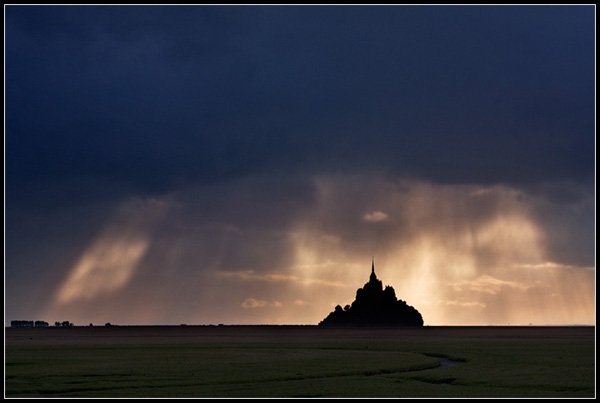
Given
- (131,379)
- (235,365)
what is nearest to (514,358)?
(235,365)

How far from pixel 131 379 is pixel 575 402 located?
86.5ft

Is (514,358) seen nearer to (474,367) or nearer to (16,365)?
(474,367)

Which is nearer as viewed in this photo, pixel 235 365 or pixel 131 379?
pixel 131 379

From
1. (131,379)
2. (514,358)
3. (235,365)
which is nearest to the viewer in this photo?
(131,379)

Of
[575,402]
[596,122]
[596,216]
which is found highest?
[596,122]

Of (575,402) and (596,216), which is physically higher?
(596,216)

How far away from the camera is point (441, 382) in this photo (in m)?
42.7

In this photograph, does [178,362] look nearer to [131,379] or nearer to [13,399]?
[131,379]

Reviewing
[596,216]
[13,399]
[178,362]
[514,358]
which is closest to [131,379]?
[13,399]

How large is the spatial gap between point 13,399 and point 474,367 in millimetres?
33842

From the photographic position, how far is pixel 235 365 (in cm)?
5306

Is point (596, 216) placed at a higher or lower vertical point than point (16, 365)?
higher

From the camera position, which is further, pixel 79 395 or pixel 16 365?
pixel 16 365

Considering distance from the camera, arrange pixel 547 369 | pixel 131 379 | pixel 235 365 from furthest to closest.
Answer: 1. pixel 235 365
2. pixel 547 369
3. pixel 131 379
